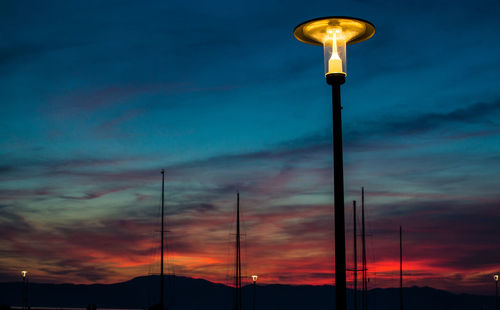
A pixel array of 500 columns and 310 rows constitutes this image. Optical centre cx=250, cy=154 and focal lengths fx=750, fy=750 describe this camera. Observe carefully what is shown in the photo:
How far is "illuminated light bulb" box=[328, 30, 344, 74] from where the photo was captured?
13738 millimetres

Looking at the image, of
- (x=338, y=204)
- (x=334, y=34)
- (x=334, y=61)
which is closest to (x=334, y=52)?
(x=334, y=61)

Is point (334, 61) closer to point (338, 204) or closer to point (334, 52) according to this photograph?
point (334, 52)

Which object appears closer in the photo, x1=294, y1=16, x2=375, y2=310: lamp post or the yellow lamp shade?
x1=294, y1=16, x2=375, y2=310: lamp post

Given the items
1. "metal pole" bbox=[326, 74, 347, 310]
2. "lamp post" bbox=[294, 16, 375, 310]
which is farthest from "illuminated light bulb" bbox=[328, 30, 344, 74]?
"metal pole" bbox=[326, 74, 347, 310]

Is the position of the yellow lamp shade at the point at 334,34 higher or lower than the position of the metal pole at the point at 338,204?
higher

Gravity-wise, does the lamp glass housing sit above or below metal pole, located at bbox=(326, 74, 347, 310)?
above

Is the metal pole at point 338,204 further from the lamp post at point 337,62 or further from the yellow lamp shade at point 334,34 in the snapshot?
the yellow lamp shade at point 334,34

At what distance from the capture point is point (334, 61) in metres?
13.8

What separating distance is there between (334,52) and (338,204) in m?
2.88

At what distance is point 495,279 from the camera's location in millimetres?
75688

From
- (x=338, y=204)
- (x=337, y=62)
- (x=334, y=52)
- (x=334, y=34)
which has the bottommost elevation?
(x=338, y=204)

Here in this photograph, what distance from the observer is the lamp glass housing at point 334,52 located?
13.8 metres

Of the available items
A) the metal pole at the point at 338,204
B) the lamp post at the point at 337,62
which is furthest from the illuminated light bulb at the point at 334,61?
the metal pole at the point at 338,204

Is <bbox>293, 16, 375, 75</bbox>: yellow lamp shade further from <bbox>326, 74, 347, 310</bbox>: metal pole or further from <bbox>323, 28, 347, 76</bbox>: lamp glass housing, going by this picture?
<bbox>326, 74, 347, 310</bbox>: metal pole
